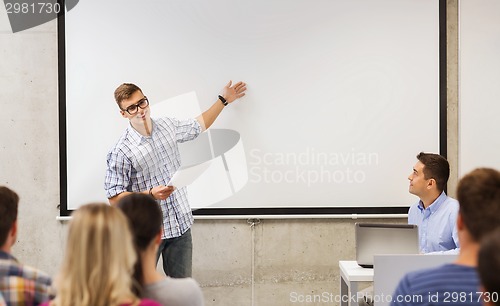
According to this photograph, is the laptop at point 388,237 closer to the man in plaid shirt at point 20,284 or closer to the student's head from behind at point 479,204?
the student's head from behind at point 479,204

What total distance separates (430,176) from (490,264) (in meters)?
2.74

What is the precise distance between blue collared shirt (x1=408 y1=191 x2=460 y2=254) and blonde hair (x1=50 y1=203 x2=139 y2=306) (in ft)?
8.10

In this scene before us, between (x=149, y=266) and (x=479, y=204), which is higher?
(x=479, y=204)

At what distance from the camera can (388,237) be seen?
346 cm

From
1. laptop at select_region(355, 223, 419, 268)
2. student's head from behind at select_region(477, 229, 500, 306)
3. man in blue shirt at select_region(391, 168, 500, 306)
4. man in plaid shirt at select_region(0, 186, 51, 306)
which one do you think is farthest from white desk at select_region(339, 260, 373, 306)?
student's head from behind at select_region(477, 229, 500, 306)

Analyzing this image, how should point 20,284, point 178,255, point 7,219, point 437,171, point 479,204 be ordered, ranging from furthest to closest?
point 178,255 < point 437,171 < point 7,219 < point 20,284 < point 479,204

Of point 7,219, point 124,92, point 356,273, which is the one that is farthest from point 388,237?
point 7,219

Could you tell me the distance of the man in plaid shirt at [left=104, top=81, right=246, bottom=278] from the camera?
4188mm

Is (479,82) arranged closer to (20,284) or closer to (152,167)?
(152,167)

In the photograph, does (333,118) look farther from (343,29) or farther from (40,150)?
(40,150)

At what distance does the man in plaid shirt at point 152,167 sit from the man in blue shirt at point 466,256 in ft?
7.81

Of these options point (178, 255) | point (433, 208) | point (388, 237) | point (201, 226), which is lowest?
point (178, 255)

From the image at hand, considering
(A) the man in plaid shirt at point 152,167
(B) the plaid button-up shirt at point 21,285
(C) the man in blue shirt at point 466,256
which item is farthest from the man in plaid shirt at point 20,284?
(A) the man in plaid shirt at point 152,167

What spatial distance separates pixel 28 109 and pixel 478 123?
11.2 ft
